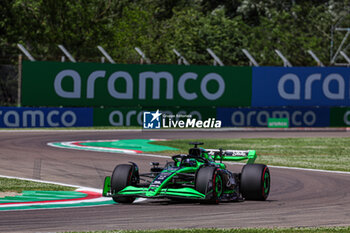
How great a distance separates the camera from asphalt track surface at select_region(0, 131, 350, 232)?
1126 centimetres

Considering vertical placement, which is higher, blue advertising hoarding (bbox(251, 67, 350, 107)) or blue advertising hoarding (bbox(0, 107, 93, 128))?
blue advertising hoarding (bbox(251, 67, 350, 107))

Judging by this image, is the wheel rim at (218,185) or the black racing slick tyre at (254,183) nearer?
the wheel rim at (218,185)

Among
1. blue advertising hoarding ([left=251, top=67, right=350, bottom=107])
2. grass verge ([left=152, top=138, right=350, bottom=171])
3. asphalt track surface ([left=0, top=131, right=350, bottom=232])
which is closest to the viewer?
asphalt track surface ([left=0, top=131, right=350, bottom=232])

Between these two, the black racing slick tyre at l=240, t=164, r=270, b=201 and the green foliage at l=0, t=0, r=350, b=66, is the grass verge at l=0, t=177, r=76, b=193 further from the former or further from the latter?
the green foliage at l=0, t=0, r=350, b=66

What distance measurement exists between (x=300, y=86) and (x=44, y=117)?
49.0 ft

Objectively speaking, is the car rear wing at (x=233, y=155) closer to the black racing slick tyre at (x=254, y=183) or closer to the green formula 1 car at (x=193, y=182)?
the green formula 1 car at (x=193, y=182)

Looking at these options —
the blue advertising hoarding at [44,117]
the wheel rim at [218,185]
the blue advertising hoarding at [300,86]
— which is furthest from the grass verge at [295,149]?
the wheel rim at [218,185]

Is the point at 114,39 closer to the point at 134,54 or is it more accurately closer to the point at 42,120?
the point at 134,54

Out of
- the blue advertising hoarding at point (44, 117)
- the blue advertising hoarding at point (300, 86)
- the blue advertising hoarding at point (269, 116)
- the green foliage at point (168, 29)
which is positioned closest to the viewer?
the blue advertising hoarding at point (44, 117)

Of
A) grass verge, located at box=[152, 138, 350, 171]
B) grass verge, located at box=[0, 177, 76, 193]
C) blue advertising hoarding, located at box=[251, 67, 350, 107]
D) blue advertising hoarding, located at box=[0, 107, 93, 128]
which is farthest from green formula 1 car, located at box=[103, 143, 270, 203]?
blue advertising hoarding, located at box=[251, 67, 350, 107]

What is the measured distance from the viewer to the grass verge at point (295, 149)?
24.4 m

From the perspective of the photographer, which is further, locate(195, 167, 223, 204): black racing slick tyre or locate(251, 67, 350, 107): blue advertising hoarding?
locate(251, 67, 350, 107): blue advertising hoarding

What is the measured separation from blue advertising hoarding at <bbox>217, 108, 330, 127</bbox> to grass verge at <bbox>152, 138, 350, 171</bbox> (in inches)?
244

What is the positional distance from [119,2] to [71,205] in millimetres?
44700
